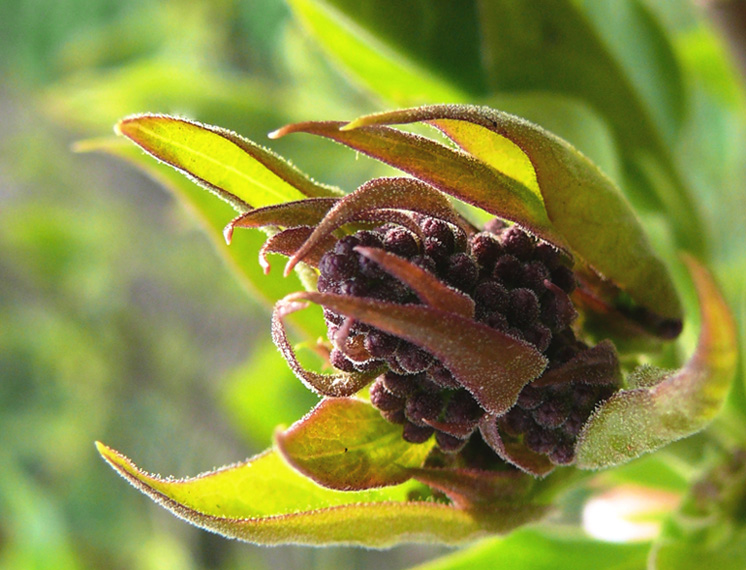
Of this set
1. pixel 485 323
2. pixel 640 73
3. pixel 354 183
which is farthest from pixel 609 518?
pixel 354 183

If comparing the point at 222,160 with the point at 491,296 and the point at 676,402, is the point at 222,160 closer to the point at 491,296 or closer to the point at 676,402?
the point at 491,296

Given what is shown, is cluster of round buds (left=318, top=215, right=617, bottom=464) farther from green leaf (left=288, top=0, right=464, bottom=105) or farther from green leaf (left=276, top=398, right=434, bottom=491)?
green leaf (left=288, top=0, right=464, bottom=105)

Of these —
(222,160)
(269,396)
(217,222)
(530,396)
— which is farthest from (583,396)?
(269,396)

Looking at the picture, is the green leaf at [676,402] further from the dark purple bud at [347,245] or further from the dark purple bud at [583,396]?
the dark purple bud at [347,245]

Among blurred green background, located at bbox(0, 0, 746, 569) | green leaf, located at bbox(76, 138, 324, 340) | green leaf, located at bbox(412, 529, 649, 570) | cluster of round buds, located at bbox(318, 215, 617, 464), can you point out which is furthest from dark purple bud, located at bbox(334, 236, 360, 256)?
blurred green background, located at bbox(0, 0, 746, 569)

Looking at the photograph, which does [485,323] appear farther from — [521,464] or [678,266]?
[678,266]

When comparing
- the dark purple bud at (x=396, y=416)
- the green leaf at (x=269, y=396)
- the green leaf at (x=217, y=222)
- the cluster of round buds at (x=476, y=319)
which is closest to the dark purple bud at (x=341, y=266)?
the cluster of round buds at (x=476, y=319)
